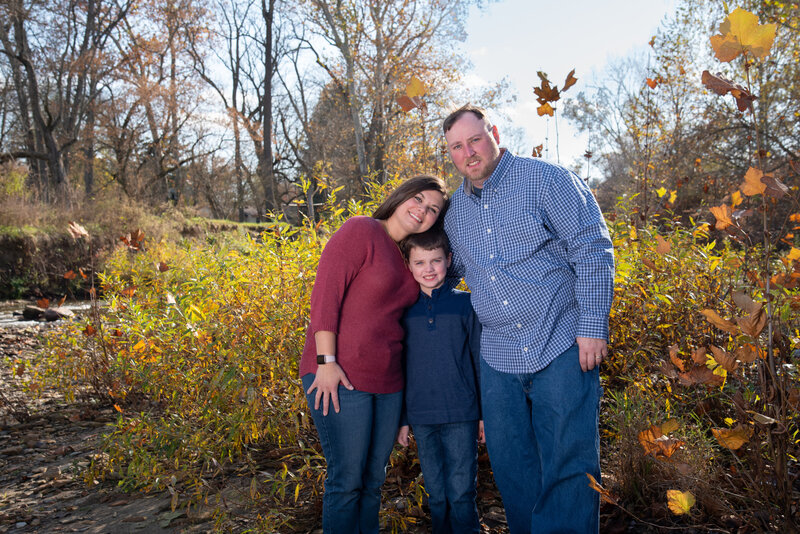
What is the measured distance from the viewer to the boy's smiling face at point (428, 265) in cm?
223

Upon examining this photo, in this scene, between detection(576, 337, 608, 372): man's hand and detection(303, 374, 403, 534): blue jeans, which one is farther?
detection(303, 374, 403, 534): blue jeans

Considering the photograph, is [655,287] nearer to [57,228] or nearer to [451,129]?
[451,129]

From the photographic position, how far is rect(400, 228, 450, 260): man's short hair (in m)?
2.24

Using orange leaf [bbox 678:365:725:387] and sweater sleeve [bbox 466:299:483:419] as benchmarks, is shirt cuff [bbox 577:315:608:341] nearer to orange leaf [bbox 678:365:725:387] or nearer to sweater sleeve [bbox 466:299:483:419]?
orange leaf [bbox 678:365:725:387]

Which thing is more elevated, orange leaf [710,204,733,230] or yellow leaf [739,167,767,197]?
yellow leaf [739,167,767,197]

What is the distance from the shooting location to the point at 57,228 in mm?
12242

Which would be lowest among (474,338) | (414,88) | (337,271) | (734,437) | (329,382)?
(734,437)

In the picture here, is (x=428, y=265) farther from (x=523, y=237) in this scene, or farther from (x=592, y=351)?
(x=592, y=351)

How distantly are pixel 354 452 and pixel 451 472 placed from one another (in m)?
0.42

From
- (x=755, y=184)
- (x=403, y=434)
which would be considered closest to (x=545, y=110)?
(x=755, y=184)

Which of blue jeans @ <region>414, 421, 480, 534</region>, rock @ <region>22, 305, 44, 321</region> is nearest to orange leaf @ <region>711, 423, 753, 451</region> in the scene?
blue jeans @ <region>414, 421, 480, 534</region>

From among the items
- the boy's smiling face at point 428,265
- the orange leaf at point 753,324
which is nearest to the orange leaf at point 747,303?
the orange leaf at point 753,324

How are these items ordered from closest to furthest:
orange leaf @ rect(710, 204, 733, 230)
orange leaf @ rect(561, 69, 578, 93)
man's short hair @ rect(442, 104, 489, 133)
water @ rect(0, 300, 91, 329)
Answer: orange leaf @ rect(710, 204, 733, 230) < man's short hair @ rect(442, 104, 489, 133) < orange leaf @ rect(561, 69, 578, 93) < water @ rect(0, 300, 91, 329)

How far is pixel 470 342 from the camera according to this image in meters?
2.32
